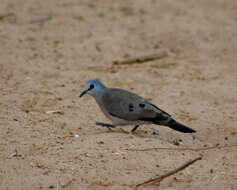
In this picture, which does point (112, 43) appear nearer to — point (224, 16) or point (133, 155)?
point (224, 16)

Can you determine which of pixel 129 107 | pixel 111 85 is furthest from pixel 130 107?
pixel 111 85

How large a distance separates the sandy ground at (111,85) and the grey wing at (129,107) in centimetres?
24

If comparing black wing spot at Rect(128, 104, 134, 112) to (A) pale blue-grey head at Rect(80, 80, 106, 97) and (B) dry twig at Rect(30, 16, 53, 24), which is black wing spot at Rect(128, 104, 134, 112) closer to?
(A) pale blue-grey head at Rect(80, 80, 106, 97)

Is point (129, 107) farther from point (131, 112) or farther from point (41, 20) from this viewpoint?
point (41, 20)

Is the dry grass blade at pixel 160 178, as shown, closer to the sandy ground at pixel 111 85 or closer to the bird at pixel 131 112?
the sandy ground at pixel 111 85

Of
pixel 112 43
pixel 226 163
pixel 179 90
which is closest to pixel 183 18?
pixel 112 43

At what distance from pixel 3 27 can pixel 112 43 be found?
2040 mm

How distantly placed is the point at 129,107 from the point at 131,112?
0.08 metres

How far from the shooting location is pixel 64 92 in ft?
27.0

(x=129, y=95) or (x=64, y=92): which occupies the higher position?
(x=129, y=95)

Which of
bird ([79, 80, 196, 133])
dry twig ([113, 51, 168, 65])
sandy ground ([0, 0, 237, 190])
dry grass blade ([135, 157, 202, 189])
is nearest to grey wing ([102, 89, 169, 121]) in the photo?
bird ([79, 80, 196, 133])

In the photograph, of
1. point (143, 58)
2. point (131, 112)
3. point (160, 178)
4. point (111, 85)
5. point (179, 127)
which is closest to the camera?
point (160, 178)

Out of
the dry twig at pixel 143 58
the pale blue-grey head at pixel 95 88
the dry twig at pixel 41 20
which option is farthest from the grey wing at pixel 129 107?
the dry twig at pixel 41 20

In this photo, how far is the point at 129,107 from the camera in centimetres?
671
